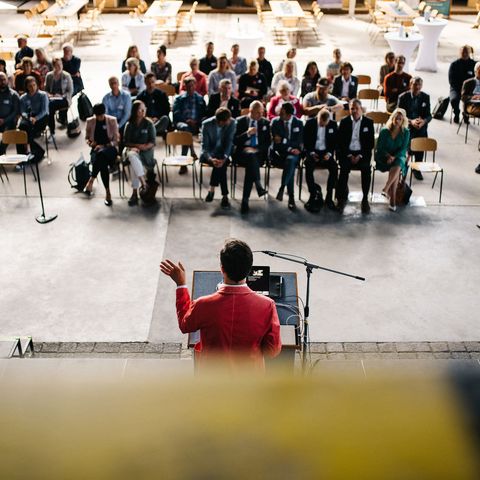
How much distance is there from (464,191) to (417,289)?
2.82m

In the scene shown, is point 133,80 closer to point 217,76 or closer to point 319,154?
point 217,76

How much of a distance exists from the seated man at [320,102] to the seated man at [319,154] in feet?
4.44

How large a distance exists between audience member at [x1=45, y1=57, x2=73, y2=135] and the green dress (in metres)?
5.09

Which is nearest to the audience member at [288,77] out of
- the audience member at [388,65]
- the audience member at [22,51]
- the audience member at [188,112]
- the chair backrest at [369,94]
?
the chair backrest at [369,94]

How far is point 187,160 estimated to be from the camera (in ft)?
29.2

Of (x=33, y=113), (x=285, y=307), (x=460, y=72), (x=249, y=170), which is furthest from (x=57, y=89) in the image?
(x=285, y=307)

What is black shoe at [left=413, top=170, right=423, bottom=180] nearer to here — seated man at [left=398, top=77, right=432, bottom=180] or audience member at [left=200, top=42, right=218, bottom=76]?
seated man at [left=398, top=77, right=432, bottom=180]

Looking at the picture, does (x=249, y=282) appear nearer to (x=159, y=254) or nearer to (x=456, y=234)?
(x=159, y=254)

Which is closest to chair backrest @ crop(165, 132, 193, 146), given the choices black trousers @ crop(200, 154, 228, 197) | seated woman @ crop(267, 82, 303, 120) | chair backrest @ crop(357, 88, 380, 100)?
black trousers @ crop(200, 154, 228, 197)

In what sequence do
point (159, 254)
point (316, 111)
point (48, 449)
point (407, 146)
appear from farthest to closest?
point (316, 111) < point (407, 146) < point (159, 254) < point (48, 449)

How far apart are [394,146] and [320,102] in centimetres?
185

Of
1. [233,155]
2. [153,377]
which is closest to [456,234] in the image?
[233,155]

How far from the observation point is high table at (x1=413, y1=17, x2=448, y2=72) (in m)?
14.9

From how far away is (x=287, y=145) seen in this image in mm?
8695
